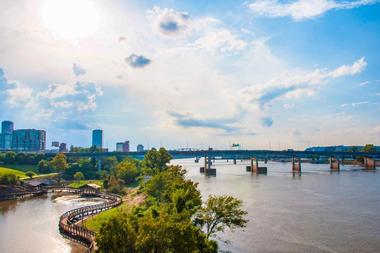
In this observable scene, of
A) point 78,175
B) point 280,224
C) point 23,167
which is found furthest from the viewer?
point 23,167

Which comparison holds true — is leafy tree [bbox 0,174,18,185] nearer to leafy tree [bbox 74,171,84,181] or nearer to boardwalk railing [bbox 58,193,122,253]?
leafy tree [bbox 74,171,84,181]

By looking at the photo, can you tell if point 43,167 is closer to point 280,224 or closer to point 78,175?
point 78,175

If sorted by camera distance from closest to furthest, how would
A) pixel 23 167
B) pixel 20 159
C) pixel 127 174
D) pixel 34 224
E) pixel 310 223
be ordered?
pixel 310 223 < pixel 34 224 < pixel 127 174 < pixel 23 167 < pixel 20 159

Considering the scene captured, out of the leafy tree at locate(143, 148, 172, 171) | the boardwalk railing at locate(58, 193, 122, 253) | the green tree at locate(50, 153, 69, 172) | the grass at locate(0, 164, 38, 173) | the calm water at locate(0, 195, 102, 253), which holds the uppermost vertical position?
the leafy tree at locate(143, 148, 172, 171)

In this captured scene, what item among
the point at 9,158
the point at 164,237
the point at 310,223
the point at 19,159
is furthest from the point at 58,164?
the point at 164,237

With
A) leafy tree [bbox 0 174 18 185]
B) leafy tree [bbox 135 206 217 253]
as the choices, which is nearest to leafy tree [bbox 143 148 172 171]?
leafy tree [bbox 0 174 18 185]

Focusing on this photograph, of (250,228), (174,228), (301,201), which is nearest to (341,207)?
(301,201)

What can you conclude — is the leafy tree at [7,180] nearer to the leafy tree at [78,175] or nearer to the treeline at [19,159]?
the leafy tree at [78,175]

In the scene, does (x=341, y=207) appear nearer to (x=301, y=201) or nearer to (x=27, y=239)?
(x=301, y=201)
